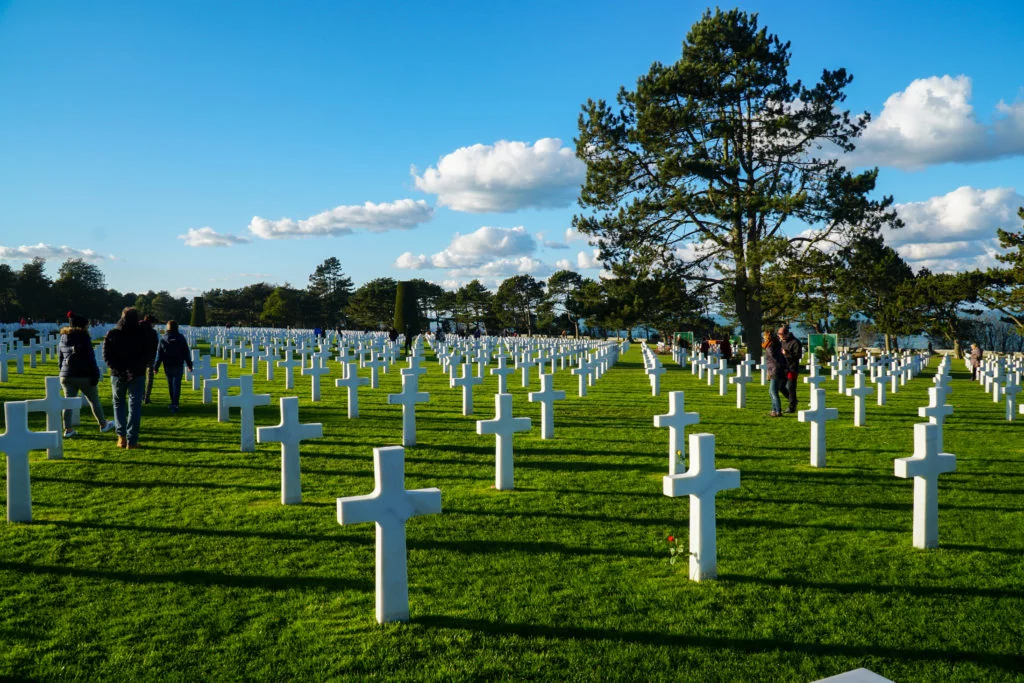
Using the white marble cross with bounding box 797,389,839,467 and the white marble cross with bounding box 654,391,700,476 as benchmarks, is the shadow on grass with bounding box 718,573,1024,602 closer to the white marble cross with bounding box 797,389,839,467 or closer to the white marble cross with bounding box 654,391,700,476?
the white marble cross with bounding box 654,391,700,476

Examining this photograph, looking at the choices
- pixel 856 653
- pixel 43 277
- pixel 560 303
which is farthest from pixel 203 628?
pixel 43 277

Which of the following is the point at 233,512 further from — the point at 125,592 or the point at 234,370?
the point at 234,370

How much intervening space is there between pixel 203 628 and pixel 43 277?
91.2 metres

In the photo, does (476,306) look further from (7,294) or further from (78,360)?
(78,360)

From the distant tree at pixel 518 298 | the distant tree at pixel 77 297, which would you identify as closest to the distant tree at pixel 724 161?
the distant tree at pixel 518 298

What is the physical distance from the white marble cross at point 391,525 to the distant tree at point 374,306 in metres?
80.5

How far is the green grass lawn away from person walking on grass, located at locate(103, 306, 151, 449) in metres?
0.47

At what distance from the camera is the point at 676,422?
7598mm

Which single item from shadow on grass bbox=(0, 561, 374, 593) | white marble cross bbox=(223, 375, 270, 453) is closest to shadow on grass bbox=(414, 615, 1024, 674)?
shadow on grass bbox=(0, 561, 374, 593)

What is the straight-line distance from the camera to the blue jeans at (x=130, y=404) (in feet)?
29.4

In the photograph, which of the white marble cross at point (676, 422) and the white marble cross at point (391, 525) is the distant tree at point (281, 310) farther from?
the white marble cross at point (391, 525)

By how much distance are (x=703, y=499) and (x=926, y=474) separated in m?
1.86

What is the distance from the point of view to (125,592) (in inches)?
175

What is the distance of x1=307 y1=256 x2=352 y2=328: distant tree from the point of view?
9669cm
